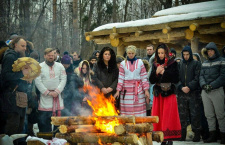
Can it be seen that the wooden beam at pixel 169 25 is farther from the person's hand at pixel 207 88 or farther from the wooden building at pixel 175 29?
the person's hand at pixel 207 88

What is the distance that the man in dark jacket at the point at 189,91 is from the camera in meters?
7.86

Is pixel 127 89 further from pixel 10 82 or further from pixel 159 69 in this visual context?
pixel 10 82

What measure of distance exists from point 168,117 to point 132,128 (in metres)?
1.66

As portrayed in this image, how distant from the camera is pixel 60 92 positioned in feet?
23.9

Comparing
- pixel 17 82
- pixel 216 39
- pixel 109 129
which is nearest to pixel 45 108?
pixel 17 82

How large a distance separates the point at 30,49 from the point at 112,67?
2.16m

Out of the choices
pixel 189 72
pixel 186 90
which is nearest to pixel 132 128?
pixel 186 90

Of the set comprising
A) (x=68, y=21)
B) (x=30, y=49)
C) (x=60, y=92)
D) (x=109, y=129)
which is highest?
(x=68, y=21)

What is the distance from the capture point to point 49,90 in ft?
23.9

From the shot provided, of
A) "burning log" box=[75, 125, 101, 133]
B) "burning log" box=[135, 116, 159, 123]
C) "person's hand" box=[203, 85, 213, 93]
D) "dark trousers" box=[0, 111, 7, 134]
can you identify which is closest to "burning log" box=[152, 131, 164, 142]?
"burning log" box=[135, 116, 159, 123]

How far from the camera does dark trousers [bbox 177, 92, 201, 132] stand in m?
7.88

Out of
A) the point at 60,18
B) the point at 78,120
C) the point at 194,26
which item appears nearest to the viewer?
the point at 78,120

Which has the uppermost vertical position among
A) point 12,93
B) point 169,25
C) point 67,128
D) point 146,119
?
point 169,25

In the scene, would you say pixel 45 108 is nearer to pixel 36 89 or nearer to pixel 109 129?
pixel 36 89
